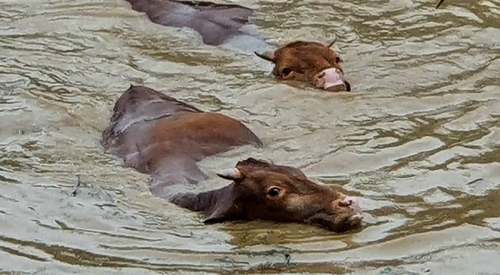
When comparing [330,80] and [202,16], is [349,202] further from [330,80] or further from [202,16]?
[202,16]

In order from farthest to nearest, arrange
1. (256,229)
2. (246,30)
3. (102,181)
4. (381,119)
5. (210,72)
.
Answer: (246,30) → (210,72) → (381,119) → (102,181) → (256,229)

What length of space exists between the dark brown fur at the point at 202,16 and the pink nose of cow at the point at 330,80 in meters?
1.69

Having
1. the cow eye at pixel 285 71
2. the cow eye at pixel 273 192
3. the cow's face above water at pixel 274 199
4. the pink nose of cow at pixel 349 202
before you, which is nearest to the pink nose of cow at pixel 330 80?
the cow eye at pixel 285 71

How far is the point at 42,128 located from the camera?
9555 millimetres

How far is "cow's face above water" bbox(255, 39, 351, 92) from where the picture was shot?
35.0ft

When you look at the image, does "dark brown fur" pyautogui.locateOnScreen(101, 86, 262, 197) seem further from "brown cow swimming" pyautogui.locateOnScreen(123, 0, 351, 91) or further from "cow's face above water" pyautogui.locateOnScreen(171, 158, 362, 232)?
"brown cow swimming" pyautogui.locateOnScreen(123, 0, 351, 91)

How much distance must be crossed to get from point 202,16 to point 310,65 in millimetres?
2206

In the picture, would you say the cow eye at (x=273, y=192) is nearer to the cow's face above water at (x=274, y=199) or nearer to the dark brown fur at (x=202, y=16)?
the cow's face above water at (x=274, y=199)

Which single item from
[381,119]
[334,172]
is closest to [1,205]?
[334,172]

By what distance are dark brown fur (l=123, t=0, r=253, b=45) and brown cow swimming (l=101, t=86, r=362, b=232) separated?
2.41 meters

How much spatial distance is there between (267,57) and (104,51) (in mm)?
1643

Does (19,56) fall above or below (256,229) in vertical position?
below

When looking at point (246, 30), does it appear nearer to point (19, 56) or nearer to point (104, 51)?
point (104, 51)

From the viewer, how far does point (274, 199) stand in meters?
7.46
